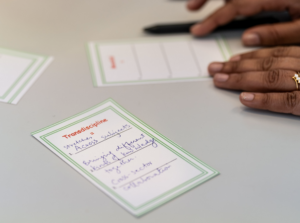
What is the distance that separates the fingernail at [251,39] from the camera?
104 cm

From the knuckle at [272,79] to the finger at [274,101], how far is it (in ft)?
0.13

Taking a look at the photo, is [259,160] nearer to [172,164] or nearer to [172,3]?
[172,164]

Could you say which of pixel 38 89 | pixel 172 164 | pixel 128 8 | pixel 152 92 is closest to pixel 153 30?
pixel 128 8

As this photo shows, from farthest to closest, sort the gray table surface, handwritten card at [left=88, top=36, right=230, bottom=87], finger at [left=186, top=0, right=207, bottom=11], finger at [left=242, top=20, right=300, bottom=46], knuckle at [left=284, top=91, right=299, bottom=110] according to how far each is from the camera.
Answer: finger at [left=186, top=0, right=207, bottom=11], finger at [left=242, top=20, right=300, bottom=46], handwritten card at [left=88, top=36, right=230, bottom=87], knuckle at [left=284, top=91, right=299, bottom=110], the gray table surface

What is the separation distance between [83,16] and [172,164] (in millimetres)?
647

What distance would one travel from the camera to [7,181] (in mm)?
622

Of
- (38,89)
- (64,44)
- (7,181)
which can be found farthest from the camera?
(64,44)

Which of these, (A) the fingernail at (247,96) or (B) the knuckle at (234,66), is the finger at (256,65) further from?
(A) the fingernail at (247,96)

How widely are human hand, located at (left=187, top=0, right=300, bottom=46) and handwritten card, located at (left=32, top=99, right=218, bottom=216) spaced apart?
464mm

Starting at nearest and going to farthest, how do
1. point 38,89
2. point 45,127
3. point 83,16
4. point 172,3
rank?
point 45,127, point 38,89, point 83,16, point 172,3

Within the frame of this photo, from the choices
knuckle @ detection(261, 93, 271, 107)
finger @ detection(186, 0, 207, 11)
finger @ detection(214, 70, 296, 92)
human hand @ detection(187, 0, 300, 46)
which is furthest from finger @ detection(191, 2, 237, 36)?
knuckle @ detection(261, 93, 271, 107)

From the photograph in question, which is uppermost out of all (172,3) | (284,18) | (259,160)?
(172,3)

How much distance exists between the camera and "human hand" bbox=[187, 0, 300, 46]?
1.02 meters

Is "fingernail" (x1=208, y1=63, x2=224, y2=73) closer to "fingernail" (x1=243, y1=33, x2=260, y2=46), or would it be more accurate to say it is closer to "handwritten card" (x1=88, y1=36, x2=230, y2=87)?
"handwritten card" (x1=88, y1=36, x2=230, y2=87)
